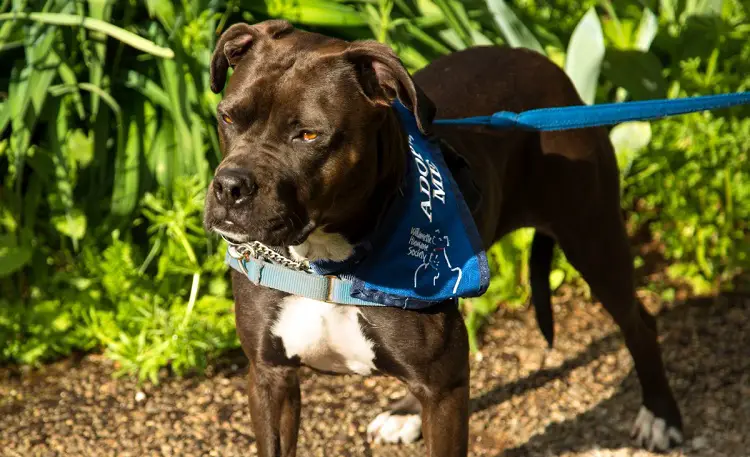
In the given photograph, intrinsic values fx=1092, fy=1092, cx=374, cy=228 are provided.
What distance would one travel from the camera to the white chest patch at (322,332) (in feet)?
10.8

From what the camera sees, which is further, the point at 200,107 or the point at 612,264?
the point at 200,107

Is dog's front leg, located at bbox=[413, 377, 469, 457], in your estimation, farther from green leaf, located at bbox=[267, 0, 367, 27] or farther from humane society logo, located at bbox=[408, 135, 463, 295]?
green leaf, located at bbox=[267, 0, 367, 27]

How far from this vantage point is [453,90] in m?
4.03

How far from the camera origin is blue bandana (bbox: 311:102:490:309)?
322 centimetres

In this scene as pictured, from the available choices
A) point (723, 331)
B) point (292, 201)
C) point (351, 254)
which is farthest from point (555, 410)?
point (292, 201)

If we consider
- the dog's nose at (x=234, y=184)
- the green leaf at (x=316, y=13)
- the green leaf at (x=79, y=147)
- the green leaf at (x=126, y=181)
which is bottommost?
the green leaf at (x=126, y=181)

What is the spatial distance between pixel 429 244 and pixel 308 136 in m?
0.55

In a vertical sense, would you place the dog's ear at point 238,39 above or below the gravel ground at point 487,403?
above

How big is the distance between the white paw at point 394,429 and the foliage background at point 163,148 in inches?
29.3

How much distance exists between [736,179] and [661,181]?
369 mm

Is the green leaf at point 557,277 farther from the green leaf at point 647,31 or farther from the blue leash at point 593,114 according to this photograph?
the blue leash at point 593,114

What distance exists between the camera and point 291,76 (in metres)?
3.02

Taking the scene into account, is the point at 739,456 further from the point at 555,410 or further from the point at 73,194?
the point at 73,194

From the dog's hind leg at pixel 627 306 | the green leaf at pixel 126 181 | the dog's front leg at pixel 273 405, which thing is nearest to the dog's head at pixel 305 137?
the dog's front leg at pixel 273 405
